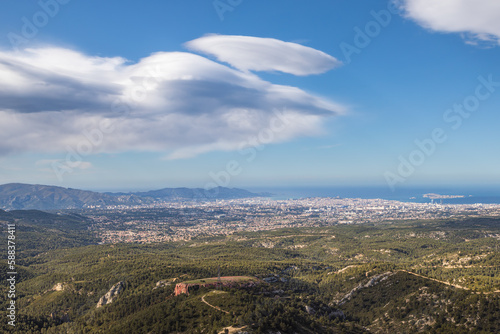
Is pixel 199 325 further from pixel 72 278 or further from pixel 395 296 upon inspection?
pixel 72 278

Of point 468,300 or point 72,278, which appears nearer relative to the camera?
point 468,300

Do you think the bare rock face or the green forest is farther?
the bare rock face

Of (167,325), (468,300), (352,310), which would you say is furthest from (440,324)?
(167,325)

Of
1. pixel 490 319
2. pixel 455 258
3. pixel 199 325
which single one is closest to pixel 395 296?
pixel 490 319

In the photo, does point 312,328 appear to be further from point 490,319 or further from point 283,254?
point 283,254

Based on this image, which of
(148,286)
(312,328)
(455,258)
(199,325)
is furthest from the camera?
(455,258)

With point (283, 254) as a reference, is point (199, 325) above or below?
above

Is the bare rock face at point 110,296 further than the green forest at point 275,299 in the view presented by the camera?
Yes

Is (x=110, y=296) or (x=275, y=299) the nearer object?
(x=275, y=299)

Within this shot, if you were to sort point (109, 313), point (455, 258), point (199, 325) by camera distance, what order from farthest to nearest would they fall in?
point (455, 258) < point (109, 313) < point (199, 325)

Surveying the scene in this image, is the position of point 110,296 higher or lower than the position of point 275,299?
lower
